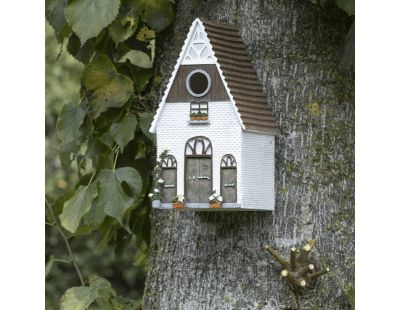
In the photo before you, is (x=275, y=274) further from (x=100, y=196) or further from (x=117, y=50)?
(x=117, y=50)

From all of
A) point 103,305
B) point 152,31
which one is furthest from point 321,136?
point 103,305

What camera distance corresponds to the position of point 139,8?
253 cm

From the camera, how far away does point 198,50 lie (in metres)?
2.35

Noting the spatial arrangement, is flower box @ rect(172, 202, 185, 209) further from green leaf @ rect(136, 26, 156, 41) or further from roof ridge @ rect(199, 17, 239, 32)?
green leaf @ rect(136, 26, 156, 41)

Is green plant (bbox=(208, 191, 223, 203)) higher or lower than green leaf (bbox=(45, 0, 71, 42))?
lower

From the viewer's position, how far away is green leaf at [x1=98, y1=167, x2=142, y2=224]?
2484 mm

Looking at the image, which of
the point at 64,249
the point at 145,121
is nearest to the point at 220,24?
the point at 145,121

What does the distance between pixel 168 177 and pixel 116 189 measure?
212mm

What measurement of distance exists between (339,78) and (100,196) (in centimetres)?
67

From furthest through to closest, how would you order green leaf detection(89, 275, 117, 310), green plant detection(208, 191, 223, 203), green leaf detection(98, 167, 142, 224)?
green leaf detection(89, 275, 117, 310), green leaf detection(98, 167, 142, 224), green plant detection(208, 191, 223, 203)

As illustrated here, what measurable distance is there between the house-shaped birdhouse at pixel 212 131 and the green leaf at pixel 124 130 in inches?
8.0

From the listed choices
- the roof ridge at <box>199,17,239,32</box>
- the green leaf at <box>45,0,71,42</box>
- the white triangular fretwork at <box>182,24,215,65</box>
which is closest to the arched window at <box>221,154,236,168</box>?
the white triangular fretwork at <box>182,24,215,65</box>

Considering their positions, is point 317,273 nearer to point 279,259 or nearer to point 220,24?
point 279,259

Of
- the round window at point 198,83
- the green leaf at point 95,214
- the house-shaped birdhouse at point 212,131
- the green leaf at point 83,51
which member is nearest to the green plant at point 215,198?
the house-shaped birdhouse at point 212,131
